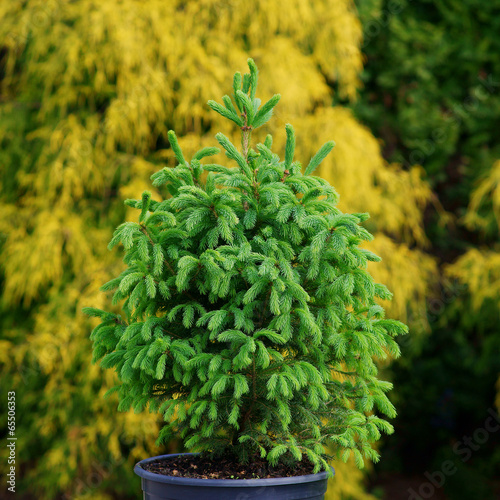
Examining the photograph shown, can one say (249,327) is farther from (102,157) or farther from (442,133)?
(442,133)

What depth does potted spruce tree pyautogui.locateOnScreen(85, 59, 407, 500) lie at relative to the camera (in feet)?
5.47

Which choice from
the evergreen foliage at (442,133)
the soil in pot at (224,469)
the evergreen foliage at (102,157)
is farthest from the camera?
the evergreen foliage at (442,133)

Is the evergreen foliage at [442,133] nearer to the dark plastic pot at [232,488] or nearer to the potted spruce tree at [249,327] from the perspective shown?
the potted spruce tree at [249,327]

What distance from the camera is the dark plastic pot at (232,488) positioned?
1604 mm

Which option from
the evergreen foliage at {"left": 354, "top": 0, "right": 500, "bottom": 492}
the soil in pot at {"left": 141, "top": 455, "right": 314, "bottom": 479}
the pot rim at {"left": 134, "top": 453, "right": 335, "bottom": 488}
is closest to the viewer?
the pot rim at {"left": 134, "top": 453, "right": 335, "bottom": 488}

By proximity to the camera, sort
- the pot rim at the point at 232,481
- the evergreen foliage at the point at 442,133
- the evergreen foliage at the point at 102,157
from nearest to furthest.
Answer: the pot rim at the point at 232,481, the evergreen foliage at the point at 102,157, the evergreen foliage at the point at 442,133

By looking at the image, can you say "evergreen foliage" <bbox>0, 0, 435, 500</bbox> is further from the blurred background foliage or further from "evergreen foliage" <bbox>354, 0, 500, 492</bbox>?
"evergreen foliage" <bbox>354, 0, 500, 492</bbox>

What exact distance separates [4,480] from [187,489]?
3557 millimetres

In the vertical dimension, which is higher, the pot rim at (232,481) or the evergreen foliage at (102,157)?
the evergreen foliage at (102,157)

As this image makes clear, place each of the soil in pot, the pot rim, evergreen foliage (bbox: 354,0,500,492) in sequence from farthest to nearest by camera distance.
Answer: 1. evergreen foliage (bbox: 354,0,500,492)
2. the soil in pot
3. the pot rim

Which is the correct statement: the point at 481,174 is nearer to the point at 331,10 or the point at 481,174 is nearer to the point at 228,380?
the point at 331,10

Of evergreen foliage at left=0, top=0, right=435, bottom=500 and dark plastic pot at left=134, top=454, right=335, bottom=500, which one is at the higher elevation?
evergreen foliage at left=0, top=0, right=435, bottom=500

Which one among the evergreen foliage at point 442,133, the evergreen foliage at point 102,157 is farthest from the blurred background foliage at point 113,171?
the evergreen foliage at point 442,133

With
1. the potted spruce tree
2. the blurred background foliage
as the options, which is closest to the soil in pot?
the potted spruce tree
